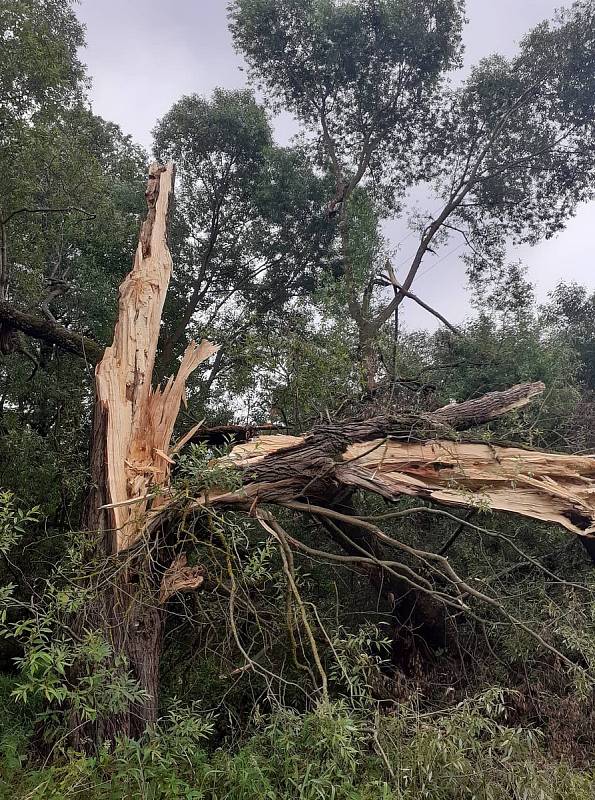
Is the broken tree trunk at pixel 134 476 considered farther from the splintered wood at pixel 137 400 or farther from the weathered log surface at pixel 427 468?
the weathered log surface at pixel 427 468

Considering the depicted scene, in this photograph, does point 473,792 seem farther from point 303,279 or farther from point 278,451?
point 303,279

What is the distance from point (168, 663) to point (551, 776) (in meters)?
3.04

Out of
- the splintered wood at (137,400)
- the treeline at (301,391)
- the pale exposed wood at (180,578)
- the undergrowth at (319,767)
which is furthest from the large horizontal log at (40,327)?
the undergrowth at (319,767)

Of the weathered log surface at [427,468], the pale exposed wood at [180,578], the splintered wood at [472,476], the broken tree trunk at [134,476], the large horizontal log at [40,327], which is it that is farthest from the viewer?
the large horizontal log at [40,327]

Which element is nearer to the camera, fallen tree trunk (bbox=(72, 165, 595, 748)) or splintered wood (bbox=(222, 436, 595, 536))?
fallen tree trunk (bbox=(72, 165, 595, 748))

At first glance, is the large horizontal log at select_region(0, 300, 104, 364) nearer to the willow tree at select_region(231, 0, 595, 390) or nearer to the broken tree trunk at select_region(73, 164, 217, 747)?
the broken tree trunk at select_region(73, 164, 217, 747)

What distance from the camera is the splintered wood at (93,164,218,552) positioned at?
12.5ft

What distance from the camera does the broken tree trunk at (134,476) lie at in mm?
3566

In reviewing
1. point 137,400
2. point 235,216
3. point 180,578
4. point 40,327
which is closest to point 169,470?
point 137,400

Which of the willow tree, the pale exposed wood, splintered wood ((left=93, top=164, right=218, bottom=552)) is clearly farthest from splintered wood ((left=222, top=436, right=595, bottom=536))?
the willow tree

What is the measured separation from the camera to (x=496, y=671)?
4.81 meters

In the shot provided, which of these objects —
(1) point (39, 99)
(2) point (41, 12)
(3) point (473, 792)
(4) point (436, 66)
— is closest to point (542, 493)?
(3) point (473, 792)

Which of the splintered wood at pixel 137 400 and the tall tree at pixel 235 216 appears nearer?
the splintered wood at pixel 137 400

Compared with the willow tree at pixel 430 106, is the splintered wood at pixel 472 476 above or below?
below
